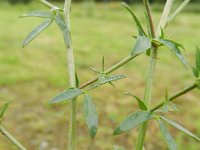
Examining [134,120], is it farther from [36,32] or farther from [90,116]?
[36,32]

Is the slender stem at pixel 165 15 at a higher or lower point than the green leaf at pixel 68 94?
higher

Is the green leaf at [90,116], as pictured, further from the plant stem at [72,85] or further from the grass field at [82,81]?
the grass field at [82,81]

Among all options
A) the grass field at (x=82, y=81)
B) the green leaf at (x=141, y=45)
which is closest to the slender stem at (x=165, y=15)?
the green leaf at (x=141, y=45)

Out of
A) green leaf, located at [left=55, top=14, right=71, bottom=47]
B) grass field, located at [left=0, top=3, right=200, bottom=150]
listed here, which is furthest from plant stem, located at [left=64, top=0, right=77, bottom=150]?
grass field, located at [left=0, top=3, right=200, bottom=150]

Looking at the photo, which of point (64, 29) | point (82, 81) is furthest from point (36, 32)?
point (82, 81)

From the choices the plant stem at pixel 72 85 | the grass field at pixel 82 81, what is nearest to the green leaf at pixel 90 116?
the plant stem at pixel 72 85

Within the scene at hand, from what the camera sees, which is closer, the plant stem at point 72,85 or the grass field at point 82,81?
the plant stem at point 72,85

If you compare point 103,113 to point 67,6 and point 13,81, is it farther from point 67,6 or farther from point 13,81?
point 67,6

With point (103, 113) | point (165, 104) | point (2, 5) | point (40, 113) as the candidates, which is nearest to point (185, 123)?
point (103, 113)

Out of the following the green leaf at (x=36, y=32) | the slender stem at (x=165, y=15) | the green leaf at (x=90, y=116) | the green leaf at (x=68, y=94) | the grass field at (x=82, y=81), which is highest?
the slender stem at (x=165, y=15)
